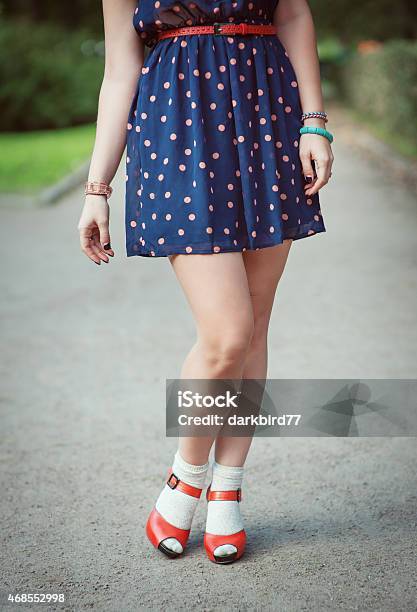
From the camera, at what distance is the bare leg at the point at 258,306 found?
2.51 meters

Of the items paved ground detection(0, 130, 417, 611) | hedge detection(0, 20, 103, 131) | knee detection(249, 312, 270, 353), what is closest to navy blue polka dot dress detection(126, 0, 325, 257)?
knee detection(249, 312, 270, 353)

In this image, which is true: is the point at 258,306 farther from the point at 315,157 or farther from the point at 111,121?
the point at 111,121

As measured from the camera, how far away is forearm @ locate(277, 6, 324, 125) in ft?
8.07

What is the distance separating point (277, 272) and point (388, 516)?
944 mm

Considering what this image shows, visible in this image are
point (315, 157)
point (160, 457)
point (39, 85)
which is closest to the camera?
point (315, 157)

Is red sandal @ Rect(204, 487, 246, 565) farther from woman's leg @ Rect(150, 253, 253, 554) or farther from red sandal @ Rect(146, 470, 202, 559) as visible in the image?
woman's leg @ Rect(150, 253, 253, 554)

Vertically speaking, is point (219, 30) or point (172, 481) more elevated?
point (219, 30)

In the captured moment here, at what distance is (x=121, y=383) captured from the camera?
424cm

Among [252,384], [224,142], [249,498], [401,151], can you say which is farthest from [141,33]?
[401,151]

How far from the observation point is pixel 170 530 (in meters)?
2.62

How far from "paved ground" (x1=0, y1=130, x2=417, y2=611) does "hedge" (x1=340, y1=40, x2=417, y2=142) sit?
664 cm

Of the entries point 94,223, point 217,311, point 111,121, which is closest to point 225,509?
point 217,311

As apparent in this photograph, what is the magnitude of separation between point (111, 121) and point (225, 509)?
3.99ft

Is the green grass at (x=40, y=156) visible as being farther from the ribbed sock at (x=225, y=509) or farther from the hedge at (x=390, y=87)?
the ribbed sock at (x=225, y=509)
